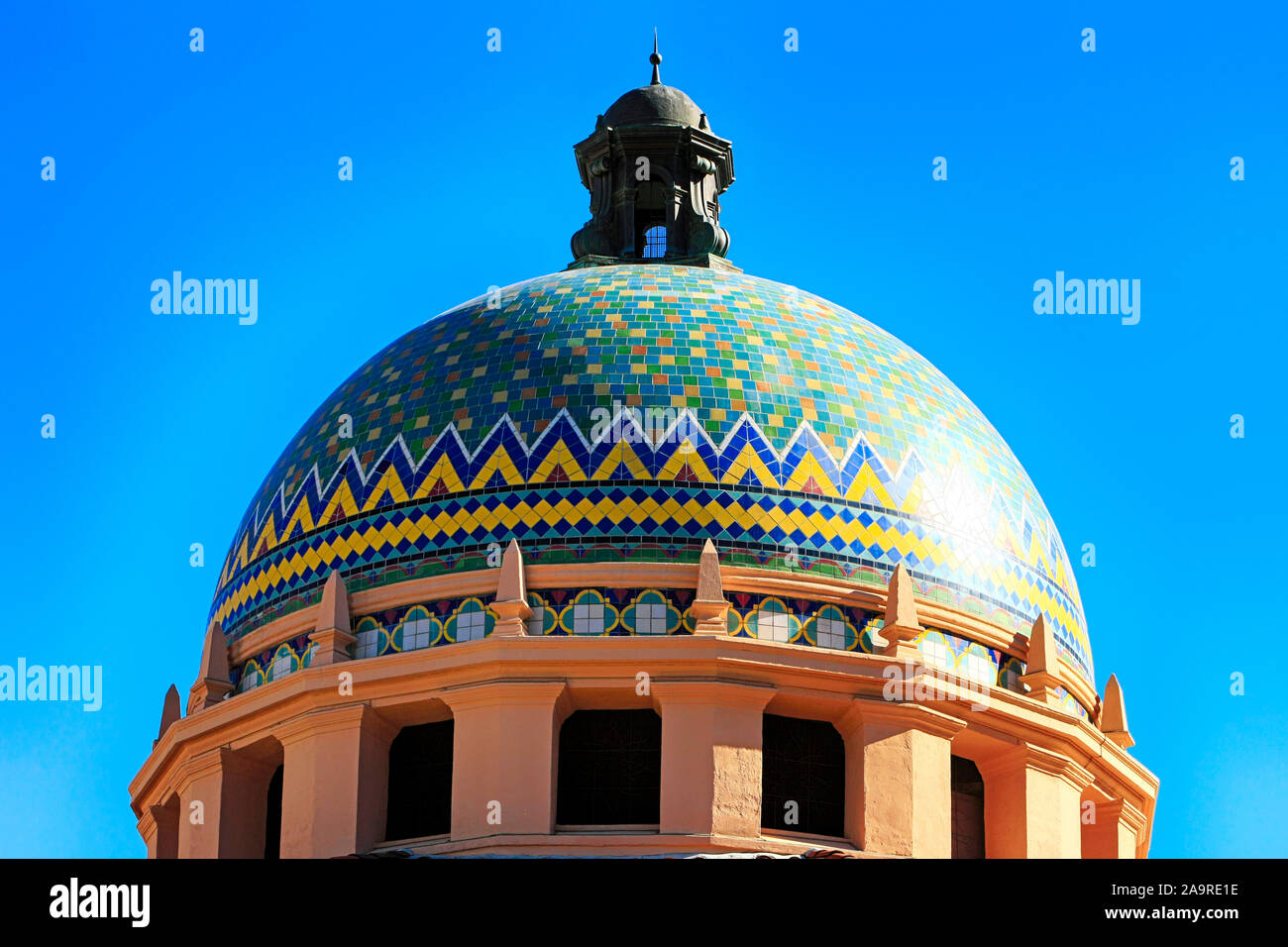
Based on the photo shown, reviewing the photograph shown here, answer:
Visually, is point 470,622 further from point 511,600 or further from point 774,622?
point 774,622

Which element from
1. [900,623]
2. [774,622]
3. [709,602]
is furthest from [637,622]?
[900,623]

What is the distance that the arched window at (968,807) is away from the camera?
32594 mm

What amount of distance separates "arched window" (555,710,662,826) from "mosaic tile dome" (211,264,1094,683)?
1.89 meters

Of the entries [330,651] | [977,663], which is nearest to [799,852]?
[977,663]

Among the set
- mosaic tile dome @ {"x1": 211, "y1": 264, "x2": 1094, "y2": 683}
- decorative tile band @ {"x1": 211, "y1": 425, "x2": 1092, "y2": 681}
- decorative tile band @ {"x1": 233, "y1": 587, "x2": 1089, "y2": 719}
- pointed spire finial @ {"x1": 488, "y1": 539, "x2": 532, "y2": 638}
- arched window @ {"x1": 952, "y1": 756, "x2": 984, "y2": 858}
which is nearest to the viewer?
pointed spire finial @ {"x1": 488, "y1": 539, "x2": 532, "y2": 638}

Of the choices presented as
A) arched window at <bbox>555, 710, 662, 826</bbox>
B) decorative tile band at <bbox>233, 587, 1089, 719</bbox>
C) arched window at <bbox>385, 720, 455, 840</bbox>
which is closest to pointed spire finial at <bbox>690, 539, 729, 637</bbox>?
decorative tile band at <bbox>233, 587, 1089, 719</bbox>

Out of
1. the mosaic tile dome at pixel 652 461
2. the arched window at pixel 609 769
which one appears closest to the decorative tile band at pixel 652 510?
the mosaic tile dome at pixel 652 461

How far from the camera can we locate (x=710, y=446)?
3241 cm

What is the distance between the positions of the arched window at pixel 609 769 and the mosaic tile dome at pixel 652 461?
1.89 m

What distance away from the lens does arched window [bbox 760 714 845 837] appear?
1216 inches

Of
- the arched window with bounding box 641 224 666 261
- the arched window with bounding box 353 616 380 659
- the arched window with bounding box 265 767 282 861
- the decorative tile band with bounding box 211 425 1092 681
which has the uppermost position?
the arched window with bounding box 641 224 666 261

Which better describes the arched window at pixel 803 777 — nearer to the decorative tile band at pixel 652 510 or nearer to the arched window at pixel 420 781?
the decorative tile band at pixel 652 510

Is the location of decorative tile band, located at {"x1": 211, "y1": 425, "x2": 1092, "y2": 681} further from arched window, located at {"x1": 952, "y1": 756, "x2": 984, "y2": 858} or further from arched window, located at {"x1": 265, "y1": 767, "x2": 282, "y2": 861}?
arched window, located at {"x1": 265, "y1": 767, "x2": 282, "y2": 861}
